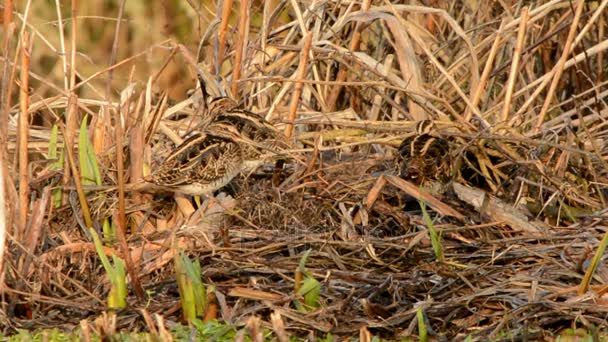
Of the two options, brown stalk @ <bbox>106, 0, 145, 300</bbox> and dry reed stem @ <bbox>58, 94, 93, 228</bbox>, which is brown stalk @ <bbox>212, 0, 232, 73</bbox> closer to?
brown stalk @ <bbox>106, 0, 145, 300</bbox>

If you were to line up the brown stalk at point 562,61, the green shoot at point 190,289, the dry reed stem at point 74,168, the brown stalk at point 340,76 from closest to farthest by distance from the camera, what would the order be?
the green shoot at point 190,289, the dry reed stem at point 74,168, the brown stalk at point 562,61, the brown stalk at point 340,76

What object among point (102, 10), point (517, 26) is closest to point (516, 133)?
point (517, 26)

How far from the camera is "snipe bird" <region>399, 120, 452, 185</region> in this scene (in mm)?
5336

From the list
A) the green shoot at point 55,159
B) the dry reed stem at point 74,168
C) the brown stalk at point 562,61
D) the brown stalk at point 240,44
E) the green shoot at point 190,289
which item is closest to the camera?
the green shoot at point 190,289

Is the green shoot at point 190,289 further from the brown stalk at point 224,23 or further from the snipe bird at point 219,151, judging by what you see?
the brown stalk at point 224,23

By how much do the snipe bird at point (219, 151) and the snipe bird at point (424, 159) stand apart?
0.55 metres

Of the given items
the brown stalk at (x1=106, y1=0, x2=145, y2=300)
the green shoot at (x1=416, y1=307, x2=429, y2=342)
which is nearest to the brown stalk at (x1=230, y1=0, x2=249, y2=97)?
the brown stalk at (x1=106, y1=0, x2=145, y2=300)

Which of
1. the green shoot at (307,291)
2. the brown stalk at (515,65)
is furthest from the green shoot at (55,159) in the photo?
the brown stalk at (515,65)

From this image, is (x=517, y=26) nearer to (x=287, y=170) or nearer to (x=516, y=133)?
(x=516, y=133)

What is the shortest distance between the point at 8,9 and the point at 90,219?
1.06 meters

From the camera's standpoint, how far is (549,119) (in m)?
6.56

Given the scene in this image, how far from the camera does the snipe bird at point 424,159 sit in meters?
5.34

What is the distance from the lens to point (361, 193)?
18.2ft

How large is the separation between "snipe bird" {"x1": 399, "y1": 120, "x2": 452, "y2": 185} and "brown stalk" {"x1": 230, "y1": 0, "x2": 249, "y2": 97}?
34.2 inches
